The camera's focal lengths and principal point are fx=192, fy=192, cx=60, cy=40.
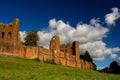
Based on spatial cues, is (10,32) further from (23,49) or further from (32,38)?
(32,38)

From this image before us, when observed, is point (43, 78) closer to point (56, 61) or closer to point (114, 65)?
point (56, 61)

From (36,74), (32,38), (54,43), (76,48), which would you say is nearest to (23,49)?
(54,43)

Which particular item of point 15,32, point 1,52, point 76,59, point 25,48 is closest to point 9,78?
point 1,52

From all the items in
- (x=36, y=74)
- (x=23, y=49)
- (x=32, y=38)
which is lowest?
(x=36, y=74)

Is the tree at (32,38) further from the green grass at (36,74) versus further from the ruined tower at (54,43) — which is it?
the green grass at (36,74)

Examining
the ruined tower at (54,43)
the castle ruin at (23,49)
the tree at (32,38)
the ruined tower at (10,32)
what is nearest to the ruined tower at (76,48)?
the castle ruin at (23,49)

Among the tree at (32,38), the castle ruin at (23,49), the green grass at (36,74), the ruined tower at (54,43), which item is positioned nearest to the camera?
the green grass at (36,74)

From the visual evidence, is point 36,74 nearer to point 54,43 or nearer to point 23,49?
point 23,49

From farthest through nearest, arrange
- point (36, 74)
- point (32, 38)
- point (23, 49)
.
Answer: point (32, 38) < point (23, 49) < point (36, 74)

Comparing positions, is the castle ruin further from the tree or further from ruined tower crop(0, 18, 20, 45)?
the tree

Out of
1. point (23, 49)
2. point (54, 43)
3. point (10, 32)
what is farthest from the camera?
point (54, 43)

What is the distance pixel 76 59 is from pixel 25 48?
25.7 m

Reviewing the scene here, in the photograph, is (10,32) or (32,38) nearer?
(10,32)

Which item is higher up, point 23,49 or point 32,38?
point 32,38
